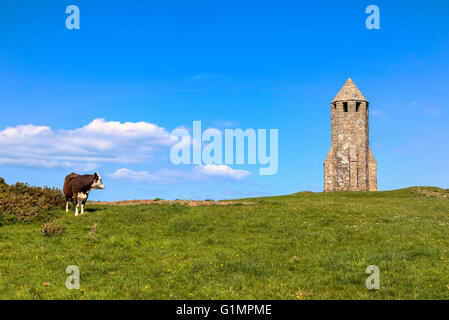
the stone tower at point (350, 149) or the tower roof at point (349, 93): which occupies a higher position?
the tower roof at point (349, 93)

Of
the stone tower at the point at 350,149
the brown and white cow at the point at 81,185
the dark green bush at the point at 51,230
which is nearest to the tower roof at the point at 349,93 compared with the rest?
the stone tower at the point at 350,149

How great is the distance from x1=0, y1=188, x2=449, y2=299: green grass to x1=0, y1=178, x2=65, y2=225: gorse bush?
103 cm

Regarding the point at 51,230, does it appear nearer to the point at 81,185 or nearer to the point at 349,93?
the point at 81,185

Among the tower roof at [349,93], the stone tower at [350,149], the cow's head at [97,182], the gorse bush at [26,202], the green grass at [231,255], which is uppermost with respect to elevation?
the tower roof at [349,93]

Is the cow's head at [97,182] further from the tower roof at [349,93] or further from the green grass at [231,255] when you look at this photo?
the tower roof at [349,93]

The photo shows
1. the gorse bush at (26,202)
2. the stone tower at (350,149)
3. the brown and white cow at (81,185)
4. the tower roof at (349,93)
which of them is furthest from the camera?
the tower roof at (349,93)

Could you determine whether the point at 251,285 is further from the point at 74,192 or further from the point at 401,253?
the point at 74,192

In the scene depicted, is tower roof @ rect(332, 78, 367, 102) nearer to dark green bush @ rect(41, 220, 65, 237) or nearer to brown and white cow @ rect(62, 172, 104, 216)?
brown and white cow @ rect(62, 172, 104, 216)

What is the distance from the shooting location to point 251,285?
1357 cm

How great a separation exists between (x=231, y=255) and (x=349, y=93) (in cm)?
6173

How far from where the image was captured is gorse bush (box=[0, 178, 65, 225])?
26812mm

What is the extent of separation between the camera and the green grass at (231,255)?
13.3m
